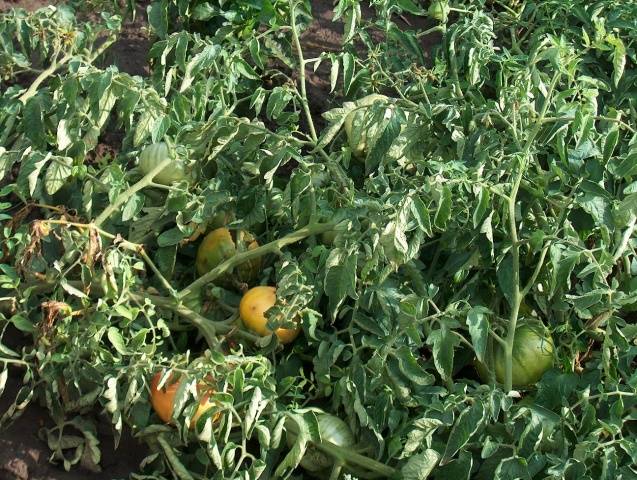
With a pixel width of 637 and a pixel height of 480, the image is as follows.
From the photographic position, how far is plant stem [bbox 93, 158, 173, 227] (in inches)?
91.3

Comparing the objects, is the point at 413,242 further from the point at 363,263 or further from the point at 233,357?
the point at 233,357

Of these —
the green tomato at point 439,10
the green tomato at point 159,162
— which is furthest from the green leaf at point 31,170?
the green tomato at point 439,10

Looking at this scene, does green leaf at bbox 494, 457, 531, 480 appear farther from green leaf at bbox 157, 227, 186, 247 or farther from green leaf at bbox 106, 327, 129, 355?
green leaf at bbox 157, 227, 186, 247

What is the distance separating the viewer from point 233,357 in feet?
6.70

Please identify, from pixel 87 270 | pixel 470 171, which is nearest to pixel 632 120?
pixel 470 171

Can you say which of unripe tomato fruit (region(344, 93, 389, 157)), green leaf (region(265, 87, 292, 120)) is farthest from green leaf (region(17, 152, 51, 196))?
unripe tomato fruit (region(344, 93, 389, 157))

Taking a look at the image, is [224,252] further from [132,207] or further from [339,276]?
[339,276]

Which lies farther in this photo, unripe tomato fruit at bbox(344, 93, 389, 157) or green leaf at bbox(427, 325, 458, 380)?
unripe tomato fruit at bbox(344, 93, 389, 157)

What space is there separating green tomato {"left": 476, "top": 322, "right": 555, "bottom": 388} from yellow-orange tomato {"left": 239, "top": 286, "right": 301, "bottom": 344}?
483 millimetres

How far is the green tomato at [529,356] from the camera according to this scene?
2168mm

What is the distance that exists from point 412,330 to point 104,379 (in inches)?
27.1

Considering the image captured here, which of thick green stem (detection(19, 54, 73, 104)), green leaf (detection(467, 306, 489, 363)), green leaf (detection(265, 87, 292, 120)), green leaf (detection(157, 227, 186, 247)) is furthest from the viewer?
thick green stem (detection(19, 54, 73, 104))

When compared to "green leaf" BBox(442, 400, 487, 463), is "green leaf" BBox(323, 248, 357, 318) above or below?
above

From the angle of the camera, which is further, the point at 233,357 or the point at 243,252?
the point at 243,252
